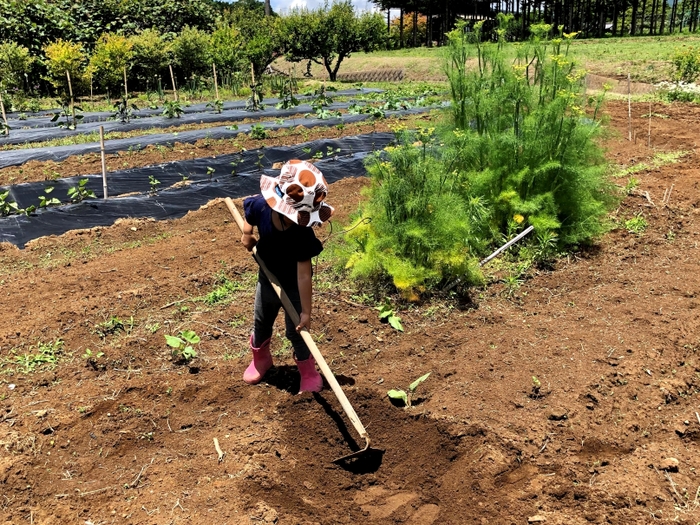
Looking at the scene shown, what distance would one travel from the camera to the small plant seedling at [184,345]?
3873mm

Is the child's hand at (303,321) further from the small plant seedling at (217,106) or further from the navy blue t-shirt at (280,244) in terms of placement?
the small plant seedling at (217,106)

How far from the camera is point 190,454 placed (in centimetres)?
310

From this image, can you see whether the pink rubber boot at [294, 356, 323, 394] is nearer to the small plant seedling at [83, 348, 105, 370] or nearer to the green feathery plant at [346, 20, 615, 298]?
the green feathery plant at [346, 20, 615, 298]

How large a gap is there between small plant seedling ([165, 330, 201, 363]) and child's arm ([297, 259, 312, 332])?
1.13m

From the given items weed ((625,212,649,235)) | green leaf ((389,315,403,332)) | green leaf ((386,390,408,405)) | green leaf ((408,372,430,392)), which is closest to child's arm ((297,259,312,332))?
green leaf ((386,390,408,405))

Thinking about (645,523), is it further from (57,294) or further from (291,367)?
(57,294)

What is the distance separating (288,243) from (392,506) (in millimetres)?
1573

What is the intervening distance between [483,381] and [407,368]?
54 cm

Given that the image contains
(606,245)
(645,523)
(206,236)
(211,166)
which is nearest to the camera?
(645,523)

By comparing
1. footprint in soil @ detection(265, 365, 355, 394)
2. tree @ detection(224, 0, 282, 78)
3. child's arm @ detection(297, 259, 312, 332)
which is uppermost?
tree @ detection(224, 0, 282, 78)

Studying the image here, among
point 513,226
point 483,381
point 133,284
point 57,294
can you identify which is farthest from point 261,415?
point 513,226

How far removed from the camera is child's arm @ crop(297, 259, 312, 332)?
3148 millimetres

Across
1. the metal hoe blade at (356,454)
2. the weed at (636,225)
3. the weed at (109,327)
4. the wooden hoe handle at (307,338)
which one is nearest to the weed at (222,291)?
the weed at (109,327)

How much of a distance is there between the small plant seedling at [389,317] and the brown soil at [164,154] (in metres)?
3.86
